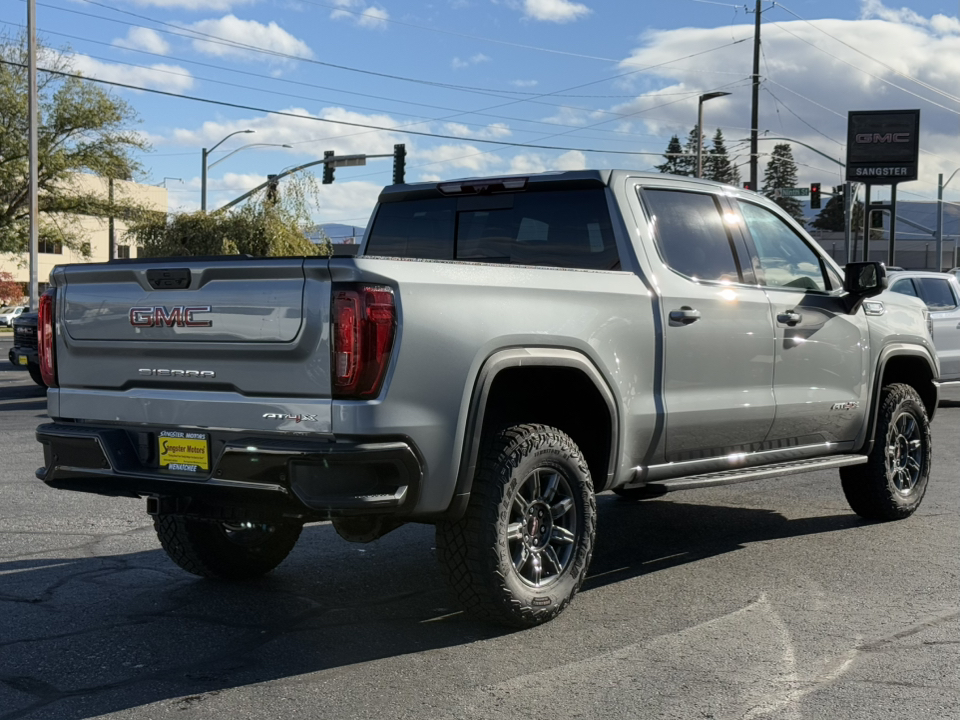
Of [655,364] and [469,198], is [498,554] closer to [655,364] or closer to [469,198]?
[655,364]

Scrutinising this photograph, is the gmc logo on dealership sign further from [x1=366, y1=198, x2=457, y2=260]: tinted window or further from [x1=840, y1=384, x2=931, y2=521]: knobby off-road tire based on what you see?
[x1=366, y1=198, x2=457, y2=260]: tinted window

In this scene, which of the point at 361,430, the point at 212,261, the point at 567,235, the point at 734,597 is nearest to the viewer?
the point at 361,430

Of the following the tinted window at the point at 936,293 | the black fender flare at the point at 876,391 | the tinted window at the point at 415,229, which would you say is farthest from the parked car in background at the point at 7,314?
the black fender flare at the point at 876,391

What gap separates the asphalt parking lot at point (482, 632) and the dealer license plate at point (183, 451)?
0.74 m

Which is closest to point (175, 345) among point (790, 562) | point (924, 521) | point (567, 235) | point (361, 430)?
point (361, 430)

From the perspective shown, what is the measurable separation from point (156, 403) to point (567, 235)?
2.31m

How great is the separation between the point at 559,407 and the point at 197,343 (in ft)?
5.75

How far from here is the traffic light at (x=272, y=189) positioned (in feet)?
125

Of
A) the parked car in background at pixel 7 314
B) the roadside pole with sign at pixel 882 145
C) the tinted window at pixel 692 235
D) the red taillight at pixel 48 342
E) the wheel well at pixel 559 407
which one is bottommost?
the parked car in background at pixel 7 314

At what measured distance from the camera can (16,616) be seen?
5191 millimetres

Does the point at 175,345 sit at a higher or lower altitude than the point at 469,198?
lower

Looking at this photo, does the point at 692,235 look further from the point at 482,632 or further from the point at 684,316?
the point at 482,632

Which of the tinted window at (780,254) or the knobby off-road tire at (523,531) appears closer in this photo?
the knobby off-road tire at (523,531)

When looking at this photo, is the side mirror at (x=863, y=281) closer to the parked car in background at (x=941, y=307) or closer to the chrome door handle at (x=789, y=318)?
the chrome door handle at (x=789, y=318)
